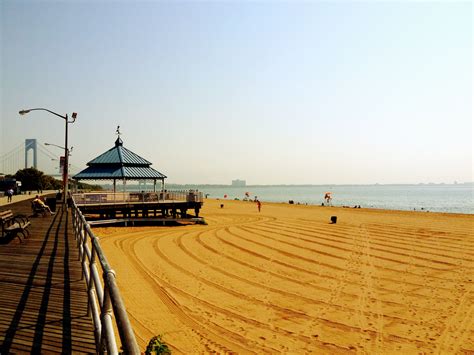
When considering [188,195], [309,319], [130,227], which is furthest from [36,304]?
[188,195]

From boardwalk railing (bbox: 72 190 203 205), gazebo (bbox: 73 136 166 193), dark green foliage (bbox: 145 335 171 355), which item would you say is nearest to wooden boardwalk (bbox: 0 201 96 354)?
dark green foliage (bbox: 145 335 171 355)

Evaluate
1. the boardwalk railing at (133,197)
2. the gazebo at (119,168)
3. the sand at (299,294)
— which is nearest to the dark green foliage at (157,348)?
the sand at (299,294)

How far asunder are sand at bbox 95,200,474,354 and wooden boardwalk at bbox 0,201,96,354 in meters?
2.41

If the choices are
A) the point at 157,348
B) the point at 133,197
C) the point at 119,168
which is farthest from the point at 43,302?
the point at 119,168

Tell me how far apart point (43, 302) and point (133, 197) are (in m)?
22.8

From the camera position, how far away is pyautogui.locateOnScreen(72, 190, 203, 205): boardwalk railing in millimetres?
25897

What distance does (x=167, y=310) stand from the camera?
10.1 metres

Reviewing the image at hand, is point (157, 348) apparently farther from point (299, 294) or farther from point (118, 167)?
point (118, 167)

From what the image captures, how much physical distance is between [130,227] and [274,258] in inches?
576

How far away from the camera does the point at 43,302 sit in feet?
19.0

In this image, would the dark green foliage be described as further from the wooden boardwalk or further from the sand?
the wooden boardwalk

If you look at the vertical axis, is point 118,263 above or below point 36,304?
below

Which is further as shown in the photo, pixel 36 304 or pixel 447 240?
pixel 447 240

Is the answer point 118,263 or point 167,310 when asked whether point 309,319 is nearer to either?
point 167,310
